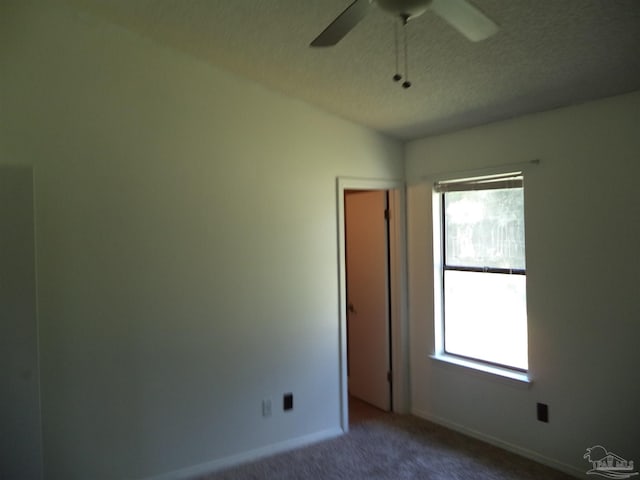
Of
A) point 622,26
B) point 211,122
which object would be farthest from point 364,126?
point 622,26

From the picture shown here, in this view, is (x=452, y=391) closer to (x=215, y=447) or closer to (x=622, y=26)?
(x=215, y=447)

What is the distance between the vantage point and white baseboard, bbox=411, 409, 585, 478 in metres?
2.95

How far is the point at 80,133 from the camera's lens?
2.68 metres

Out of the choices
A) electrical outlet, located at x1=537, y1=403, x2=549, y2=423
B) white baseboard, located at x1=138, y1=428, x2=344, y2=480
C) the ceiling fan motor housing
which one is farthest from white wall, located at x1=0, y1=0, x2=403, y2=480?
the ceiling fan motor housing

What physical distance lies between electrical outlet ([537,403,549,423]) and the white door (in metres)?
1.32

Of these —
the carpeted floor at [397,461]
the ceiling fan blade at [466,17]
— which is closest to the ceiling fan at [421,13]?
the ceiling fan blade at [466,17]

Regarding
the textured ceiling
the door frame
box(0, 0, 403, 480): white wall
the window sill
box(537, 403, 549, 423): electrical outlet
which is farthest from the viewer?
the door frame

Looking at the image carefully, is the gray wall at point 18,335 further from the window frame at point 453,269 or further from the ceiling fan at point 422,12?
the window frame at point 453,269

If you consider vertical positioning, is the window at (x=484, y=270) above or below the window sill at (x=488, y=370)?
above

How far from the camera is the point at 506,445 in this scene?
330 centimetres

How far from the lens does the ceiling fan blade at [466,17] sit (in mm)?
1470

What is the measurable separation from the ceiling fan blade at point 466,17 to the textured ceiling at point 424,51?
48cm

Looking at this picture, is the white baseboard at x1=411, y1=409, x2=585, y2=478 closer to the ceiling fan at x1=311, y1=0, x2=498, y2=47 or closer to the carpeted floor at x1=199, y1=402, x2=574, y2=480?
Result: the carpeted floor at x1=199, y1=402, x2=574, y2=480

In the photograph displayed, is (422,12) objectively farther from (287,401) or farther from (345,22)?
(287,401)
